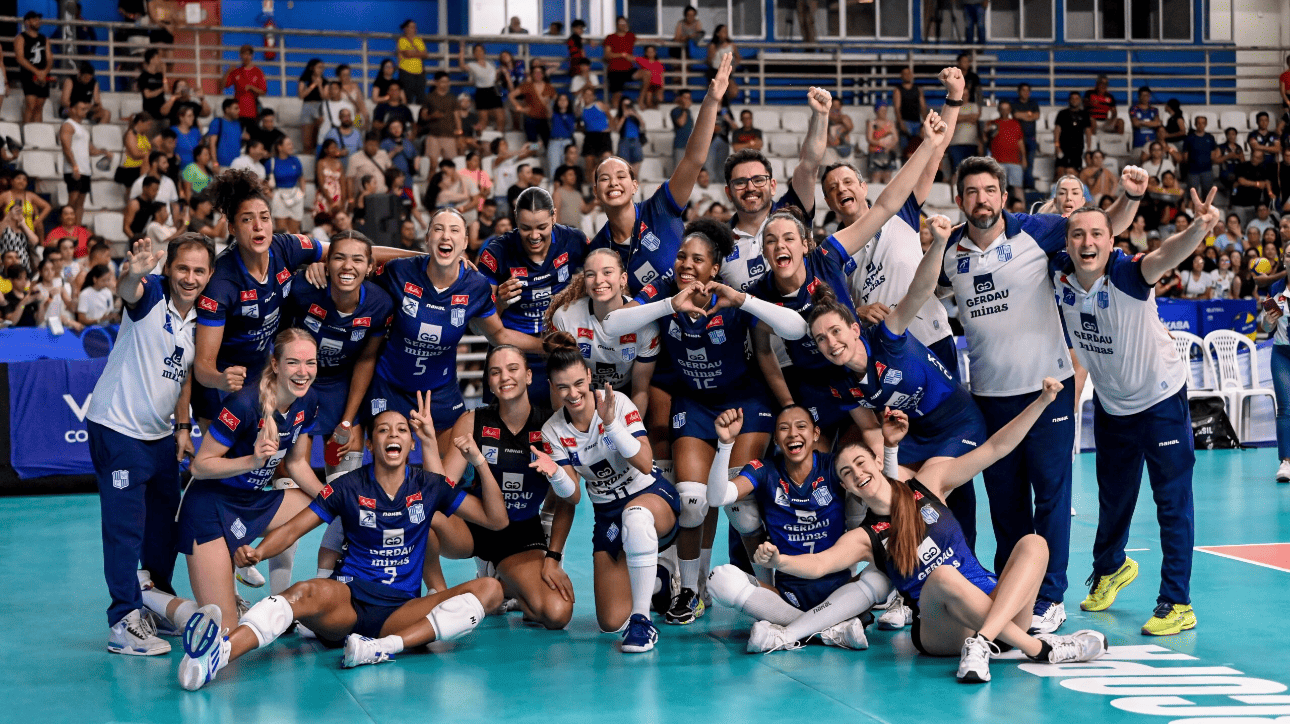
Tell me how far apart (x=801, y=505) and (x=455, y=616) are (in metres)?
1.84

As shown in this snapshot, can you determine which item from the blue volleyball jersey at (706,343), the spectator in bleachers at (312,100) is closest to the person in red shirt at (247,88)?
the spectator in bleachers at (312,100)

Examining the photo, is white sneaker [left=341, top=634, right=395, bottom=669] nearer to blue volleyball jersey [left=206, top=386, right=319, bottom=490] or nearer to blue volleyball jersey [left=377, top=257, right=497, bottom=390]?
blue volleyball jersey [left=206, top=386, right=319, bottom=490]

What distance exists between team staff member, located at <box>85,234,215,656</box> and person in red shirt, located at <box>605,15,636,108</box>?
14290 millimetres

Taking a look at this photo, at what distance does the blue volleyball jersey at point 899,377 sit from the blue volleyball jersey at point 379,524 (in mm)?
2372

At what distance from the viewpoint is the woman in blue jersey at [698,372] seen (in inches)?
262

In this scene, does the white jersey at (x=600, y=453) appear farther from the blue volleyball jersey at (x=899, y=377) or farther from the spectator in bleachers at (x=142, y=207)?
the spectator in bleachers at (x=142, y=207)

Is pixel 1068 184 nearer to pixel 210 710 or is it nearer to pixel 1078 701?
pixel 1078 701

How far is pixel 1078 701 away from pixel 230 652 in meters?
Result: 3.75

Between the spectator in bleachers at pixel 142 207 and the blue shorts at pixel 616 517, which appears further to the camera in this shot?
the spectator in bleachers at pixel 142 207


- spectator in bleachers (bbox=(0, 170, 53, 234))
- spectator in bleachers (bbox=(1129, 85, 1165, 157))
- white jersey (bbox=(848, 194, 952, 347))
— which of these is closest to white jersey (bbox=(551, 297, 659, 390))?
white jersey (bbox=(848, 194, 952, 347))

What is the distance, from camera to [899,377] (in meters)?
6.46

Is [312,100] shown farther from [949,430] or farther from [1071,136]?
[949,430]

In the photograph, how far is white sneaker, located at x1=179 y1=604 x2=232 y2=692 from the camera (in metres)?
5.53

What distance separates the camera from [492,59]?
21484 mm
